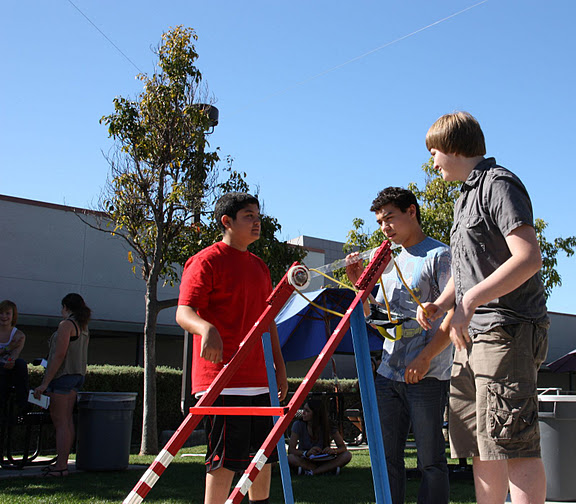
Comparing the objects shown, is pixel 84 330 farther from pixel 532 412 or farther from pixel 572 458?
pixel 532 412

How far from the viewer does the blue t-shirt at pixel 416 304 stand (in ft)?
10.7

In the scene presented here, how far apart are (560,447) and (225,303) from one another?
377 cm

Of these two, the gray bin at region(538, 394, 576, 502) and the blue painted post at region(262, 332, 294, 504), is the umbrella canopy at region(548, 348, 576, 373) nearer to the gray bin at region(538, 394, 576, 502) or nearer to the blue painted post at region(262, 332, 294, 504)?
the gray bin at region(538, 394, 576, 502)

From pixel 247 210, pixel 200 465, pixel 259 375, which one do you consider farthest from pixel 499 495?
pixel 200 465

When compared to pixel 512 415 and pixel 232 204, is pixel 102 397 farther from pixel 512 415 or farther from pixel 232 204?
pixel 512 415

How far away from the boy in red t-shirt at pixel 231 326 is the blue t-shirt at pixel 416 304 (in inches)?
28.3

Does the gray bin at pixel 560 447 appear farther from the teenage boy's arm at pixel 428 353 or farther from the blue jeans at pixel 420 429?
the teenage boy's arm at pixel 428 353

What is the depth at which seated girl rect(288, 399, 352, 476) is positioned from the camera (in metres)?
7.84

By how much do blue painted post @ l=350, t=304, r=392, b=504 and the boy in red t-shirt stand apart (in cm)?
79

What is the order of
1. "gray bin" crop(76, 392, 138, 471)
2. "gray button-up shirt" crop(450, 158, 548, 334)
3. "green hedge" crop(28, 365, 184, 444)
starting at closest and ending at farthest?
"gray button-up shirt" crop(450, 158, 548, 334), "gray bin" crop(76, 392, 138, 471), "green hedge" crop(28, 365, 184, 444)

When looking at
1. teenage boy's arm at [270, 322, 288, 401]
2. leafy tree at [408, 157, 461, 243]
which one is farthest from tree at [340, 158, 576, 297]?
teenage boy's arm at [270, 322, 288, 401]

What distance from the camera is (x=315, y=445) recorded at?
26.2 ft

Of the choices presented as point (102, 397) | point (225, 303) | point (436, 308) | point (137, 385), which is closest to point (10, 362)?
point (102, 397)

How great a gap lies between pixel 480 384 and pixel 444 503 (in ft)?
3.18
